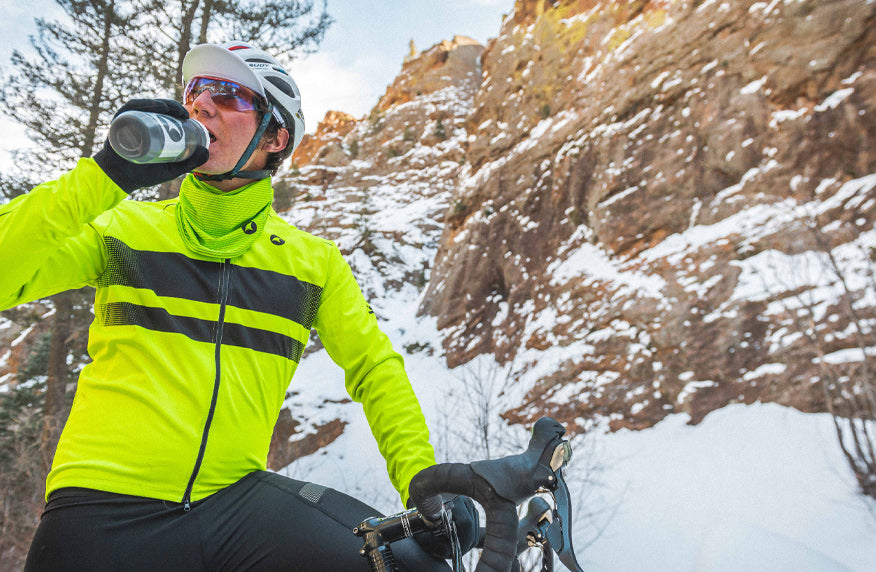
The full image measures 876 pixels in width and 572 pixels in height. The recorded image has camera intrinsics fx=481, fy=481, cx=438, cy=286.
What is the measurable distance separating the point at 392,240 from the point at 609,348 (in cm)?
1889

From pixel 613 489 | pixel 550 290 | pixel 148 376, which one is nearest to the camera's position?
pixel 148 376

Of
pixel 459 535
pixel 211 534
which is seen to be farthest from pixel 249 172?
pixel 459 535

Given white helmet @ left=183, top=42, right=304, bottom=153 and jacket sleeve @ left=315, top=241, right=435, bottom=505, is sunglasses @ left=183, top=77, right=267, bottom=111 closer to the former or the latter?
white helmet @ left=183, top=42, right=304, bottom=153

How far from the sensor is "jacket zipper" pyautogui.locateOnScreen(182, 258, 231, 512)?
1.34 meters

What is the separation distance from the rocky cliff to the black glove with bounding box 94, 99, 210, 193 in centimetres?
666

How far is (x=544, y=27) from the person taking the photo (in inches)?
753

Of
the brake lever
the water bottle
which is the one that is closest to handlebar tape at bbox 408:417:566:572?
the brake lever

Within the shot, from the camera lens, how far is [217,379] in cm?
145

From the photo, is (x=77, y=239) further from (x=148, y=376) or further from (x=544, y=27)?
(x=544, y=27)

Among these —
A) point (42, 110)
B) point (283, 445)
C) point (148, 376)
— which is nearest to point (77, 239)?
point (148, 376)

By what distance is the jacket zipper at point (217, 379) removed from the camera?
4.39 ft

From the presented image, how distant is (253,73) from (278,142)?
10.7 inches

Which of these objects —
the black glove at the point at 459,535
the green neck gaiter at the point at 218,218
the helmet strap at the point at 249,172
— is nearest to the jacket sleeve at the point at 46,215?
the green neck gaiter at the point at 218,218

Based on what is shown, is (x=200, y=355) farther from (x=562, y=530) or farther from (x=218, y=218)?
(x=562, y=530)
